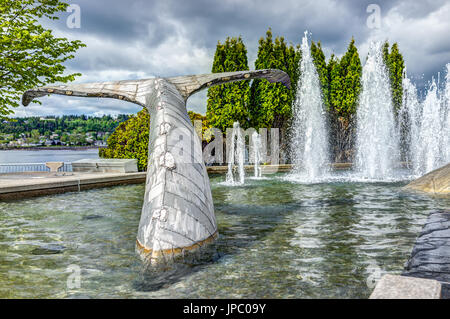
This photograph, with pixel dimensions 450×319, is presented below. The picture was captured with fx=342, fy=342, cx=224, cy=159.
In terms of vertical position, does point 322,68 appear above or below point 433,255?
above

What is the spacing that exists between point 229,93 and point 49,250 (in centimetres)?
1827

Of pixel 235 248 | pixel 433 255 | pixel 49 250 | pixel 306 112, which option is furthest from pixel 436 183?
pixel 306 112

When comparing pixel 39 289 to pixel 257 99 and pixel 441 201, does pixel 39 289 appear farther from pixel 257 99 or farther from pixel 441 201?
pixel 257 99

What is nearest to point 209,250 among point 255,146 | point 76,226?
point 76,226

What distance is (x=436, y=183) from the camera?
36.8 ft

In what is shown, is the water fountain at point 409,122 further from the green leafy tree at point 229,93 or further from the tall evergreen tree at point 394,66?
the green leafy tree at point 229,93

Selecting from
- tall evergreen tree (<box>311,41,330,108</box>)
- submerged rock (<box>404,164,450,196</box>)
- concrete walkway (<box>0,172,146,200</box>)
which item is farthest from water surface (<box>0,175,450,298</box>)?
tall evergreen tree (<box>311,41,330,108</box>)

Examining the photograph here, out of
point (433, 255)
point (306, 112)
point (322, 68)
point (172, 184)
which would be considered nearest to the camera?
point (433, 255)

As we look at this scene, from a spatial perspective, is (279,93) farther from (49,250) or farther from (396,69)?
(49,250)

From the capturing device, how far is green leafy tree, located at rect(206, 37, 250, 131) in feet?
74.2

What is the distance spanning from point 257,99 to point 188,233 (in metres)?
19.4

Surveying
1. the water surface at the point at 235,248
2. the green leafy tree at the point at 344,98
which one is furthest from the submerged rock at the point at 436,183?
the green leafy tree at the point at 344,98

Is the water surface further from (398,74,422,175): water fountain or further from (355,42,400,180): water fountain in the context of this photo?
(398,74,422,175): water fountain

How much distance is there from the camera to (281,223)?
7363 mm
